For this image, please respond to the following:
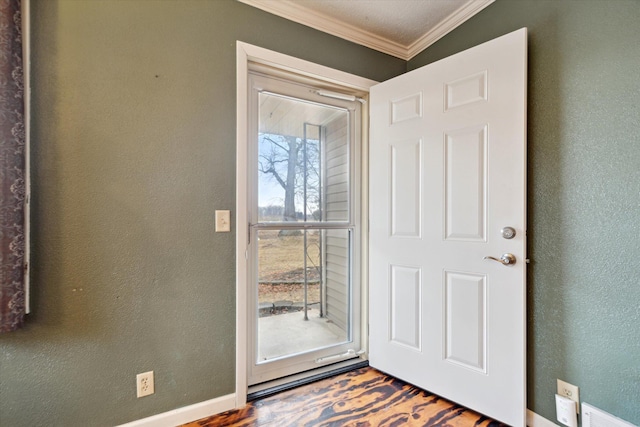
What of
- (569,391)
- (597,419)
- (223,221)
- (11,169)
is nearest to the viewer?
(11,169)

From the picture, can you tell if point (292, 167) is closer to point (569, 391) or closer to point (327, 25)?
point (327, 25)

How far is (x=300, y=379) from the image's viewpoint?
193cm

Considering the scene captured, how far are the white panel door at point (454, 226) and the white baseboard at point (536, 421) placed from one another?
0.37ft

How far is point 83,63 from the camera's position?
1.34 meters

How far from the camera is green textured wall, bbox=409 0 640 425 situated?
4.04ft

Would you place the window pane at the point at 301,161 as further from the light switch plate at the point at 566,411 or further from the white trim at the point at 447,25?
the light switch plate at the point at 566,411

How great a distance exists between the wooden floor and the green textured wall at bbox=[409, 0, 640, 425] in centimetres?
47

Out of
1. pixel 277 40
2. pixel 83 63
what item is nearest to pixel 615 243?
pixel 277 40

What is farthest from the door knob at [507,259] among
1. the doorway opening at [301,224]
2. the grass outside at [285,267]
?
the grass outside at [285,267]

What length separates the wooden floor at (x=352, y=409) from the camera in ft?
5.06

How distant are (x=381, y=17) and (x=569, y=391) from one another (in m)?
2.28

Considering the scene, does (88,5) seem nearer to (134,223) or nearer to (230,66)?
(230,66)

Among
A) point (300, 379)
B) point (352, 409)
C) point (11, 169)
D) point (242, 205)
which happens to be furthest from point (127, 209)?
point (352, 409)

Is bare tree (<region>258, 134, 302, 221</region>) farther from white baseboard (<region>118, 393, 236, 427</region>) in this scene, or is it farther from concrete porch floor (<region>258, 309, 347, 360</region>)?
white baseboard (<region>118, 393, 236, 427</region>)
